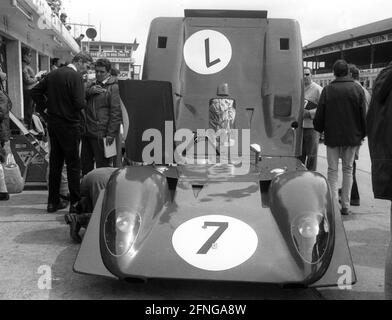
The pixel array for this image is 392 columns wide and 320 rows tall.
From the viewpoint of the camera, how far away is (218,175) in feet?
12.7

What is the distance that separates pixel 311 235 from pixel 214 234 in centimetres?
58

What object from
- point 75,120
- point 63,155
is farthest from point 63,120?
point 63,155

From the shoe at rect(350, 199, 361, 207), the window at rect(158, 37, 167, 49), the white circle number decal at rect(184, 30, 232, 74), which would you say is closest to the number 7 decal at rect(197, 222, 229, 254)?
the white circle number decal at rect(184, 30, 232, 74)

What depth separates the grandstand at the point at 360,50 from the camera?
3459 centimetres

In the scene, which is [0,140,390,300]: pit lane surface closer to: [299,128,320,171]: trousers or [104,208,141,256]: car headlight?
[104,208,141,256]: car headlight

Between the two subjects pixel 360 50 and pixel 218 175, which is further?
pixel 360 50

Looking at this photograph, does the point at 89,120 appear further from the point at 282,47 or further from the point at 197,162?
the point at 282,47

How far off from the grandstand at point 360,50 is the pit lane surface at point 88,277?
28.5 metres

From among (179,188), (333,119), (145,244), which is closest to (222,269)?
(145,244)

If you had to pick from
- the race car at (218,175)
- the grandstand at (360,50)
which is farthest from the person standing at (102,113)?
the grandstand at (360,50)

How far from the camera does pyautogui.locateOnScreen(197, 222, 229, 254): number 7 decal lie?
2.97 meters
